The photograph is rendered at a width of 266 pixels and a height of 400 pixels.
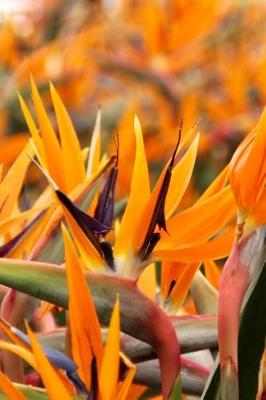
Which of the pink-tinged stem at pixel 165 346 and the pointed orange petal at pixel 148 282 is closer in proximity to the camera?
the pink-tinged stem at pixel 165 346

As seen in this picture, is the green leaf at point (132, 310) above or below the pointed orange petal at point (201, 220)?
below

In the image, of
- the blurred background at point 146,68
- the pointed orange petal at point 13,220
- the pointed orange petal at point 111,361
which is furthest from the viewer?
the blurred background at point 146,68

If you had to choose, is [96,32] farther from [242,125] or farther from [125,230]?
[125,230]

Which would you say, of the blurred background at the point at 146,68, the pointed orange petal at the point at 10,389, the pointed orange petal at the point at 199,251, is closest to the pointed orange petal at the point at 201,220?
the pointed orange petal at the point at 199,251

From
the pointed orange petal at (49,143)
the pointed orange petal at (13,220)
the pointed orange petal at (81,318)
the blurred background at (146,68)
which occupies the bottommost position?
the blurred background at (146,68)

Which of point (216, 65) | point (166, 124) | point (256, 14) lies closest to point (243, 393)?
point (166, 124)

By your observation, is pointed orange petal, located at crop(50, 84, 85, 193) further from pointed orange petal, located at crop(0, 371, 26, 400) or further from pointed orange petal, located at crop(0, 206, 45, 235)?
pointed orange petal, located at crop(0, 371, 26, 400)

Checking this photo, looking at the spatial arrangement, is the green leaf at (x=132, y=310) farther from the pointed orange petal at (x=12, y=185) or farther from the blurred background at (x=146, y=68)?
the blurred background at (x=146, y=68)
